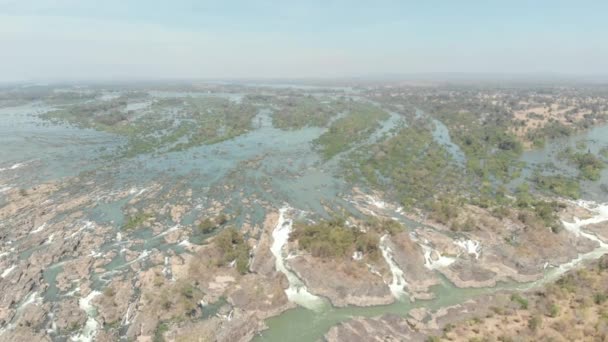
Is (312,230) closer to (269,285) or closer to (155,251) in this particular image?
(269,285)

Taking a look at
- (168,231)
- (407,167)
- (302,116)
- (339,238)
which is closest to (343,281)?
(339,238)

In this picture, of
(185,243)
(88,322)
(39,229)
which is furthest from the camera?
(39,229)

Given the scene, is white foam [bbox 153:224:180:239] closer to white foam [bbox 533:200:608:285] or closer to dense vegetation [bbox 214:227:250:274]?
dense vegetation [bbox 214:227:250:274]

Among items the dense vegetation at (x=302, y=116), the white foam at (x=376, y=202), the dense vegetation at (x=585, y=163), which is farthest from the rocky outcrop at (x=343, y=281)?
the dense vegetation at (x=302, y=116)

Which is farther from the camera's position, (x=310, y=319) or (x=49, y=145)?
(x=49, y=145)

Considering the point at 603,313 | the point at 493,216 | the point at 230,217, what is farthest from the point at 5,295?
the point at 493,216

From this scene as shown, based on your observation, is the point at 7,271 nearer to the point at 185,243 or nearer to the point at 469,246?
the point at 185,243
